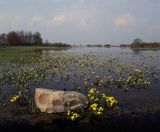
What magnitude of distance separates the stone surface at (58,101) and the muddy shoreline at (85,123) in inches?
19.7

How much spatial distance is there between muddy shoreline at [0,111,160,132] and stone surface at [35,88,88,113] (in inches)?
19.7

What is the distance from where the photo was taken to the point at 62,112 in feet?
41.7

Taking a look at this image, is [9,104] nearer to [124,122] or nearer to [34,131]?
[34,131]

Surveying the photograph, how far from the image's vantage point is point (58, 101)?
12.8 m

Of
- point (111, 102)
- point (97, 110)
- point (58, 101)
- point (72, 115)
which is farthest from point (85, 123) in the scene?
point (111, 102)

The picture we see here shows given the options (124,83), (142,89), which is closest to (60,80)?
(124,83)

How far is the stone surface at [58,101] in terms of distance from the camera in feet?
41.8

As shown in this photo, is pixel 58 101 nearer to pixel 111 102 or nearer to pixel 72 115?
pixel 72 115

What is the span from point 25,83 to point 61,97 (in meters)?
7.49

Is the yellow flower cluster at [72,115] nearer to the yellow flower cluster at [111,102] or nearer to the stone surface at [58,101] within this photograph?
the stone surface at [58,101]

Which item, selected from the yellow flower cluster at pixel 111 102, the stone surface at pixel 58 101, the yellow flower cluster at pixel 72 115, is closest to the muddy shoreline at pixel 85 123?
the yellow flower cluster at pixel 72 115

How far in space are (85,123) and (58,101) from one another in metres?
1.99

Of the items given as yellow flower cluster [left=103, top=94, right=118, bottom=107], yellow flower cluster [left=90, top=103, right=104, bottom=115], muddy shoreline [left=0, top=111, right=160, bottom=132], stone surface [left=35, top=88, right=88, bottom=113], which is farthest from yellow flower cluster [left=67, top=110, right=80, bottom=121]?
yellow flower cluster [left=103, top=94, right=118, bottom=107]

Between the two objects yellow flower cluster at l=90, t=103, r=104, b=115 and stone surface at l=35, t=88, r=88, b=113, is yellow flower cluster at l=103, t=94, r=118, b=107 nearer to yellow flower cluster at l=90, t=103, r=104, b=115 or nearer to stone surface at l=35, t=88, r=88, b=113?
yellow flower cluster at l=90, t=103, r=104, b=115
